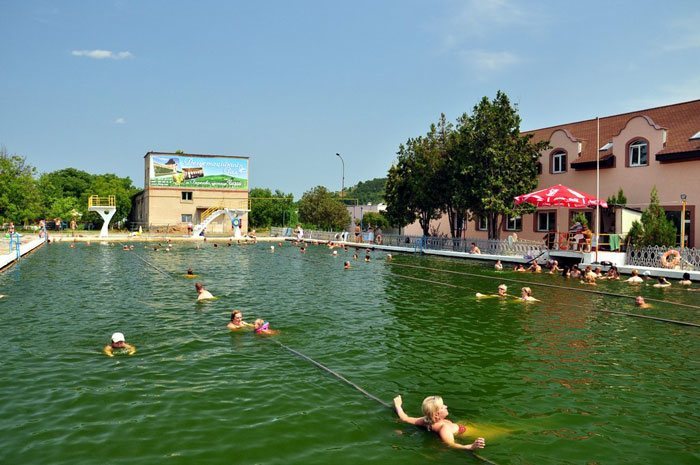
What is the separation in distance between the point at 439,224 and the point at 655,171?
23.0m

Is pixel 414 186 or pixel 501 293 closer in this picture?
pixel 501 293

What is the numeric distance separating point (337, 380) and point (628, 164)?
31.7 meters

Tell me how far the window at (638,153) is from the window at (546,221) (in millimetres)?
7011

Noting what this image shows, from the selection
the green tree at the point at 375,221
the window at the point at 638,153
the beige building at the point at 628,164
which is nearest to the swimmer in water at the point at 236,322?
the beige building at the point at 628,164

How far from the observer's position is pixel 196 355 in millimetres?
12695

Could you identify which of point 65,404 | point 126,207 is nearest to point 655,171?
point 65,404

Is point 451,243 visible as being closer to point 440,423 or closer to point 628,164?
point 628,164

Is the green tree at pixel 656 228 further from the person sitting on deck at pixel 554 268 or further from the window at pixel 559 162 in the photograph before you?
the window at pixel 559 162

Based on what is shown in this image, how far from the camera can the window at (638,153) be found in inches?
1357

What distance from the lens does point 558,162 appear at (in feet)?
134


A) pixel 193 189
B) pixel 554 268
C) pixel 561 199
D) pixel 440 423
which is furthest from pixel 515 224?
pixel 193 189

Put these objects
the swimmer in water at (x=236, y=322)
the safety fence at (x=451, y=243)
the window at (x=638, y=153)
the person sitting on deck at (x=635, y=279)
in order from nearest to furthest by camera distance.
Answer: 1. the swimmer in water at (x=236, y=322)
2. the person sitting on deck at (x=635, y=279)
3. the window at (x=638, y=153)
4. the safety fence at (x=451, y=243)

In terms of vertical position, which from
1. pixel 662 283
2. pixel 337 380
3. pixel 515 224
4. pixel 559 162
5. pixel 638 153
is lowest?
pixel 337 380

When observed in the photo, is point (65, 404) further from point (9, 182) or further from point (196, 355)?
point (9, 182)
